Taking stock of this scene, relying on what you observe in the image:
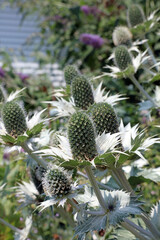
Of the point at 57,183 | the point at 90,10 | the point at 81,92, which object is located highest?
the point at 90,10

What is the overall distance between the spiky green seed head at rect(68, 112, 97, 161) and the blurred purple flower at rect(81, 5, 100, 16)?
3278 mm

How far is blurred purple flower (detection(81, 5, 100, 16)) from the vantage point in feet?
13.4

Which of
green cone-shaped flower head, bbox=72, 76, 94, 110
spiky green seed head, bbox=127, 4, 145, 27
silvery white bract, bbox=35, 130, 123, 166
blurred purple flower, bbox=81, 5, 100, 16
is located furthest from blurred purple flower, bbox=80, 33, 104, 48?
silvery white bract, bbox=35, 130, 123, 166

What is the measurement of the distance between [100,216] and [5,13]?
7.22 metres

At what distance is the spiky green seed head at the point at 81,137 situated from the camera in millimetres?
1102

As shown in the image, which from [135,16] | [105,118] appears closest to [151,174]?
[105,118]

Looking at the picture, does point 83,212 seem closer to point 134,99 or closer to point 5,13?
point 134,99

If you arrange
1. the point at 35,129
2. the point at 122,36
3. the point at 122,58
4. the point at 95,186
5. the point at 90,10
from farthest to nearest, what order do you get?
1. the point at 90,10
2. the point at 122,36
3. the point at 122,58
4. the point at 35,129
5. the point at 95,186

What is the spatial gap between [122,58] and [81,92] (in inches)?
21.2

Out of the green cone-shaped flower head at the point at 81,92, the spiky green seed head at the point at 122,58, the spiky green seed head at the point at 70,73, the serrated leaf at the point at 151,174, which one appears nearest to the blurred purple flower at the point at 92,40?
the spiky green seed head at the point at 122,58

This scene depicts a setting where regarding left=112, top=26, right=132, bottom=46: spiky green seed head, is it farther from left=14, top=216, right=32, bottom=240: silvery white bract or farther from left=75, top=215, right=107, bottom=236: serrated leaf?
left=75, top=215, right=107, bottom=236: serrated leaf

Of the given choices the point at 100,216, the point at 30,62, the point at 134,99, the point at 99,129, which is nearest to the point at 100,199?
the point at 100,216

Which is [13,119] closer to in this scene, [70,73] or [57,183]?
[57,183]

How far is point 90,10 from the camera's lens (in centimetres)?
417
